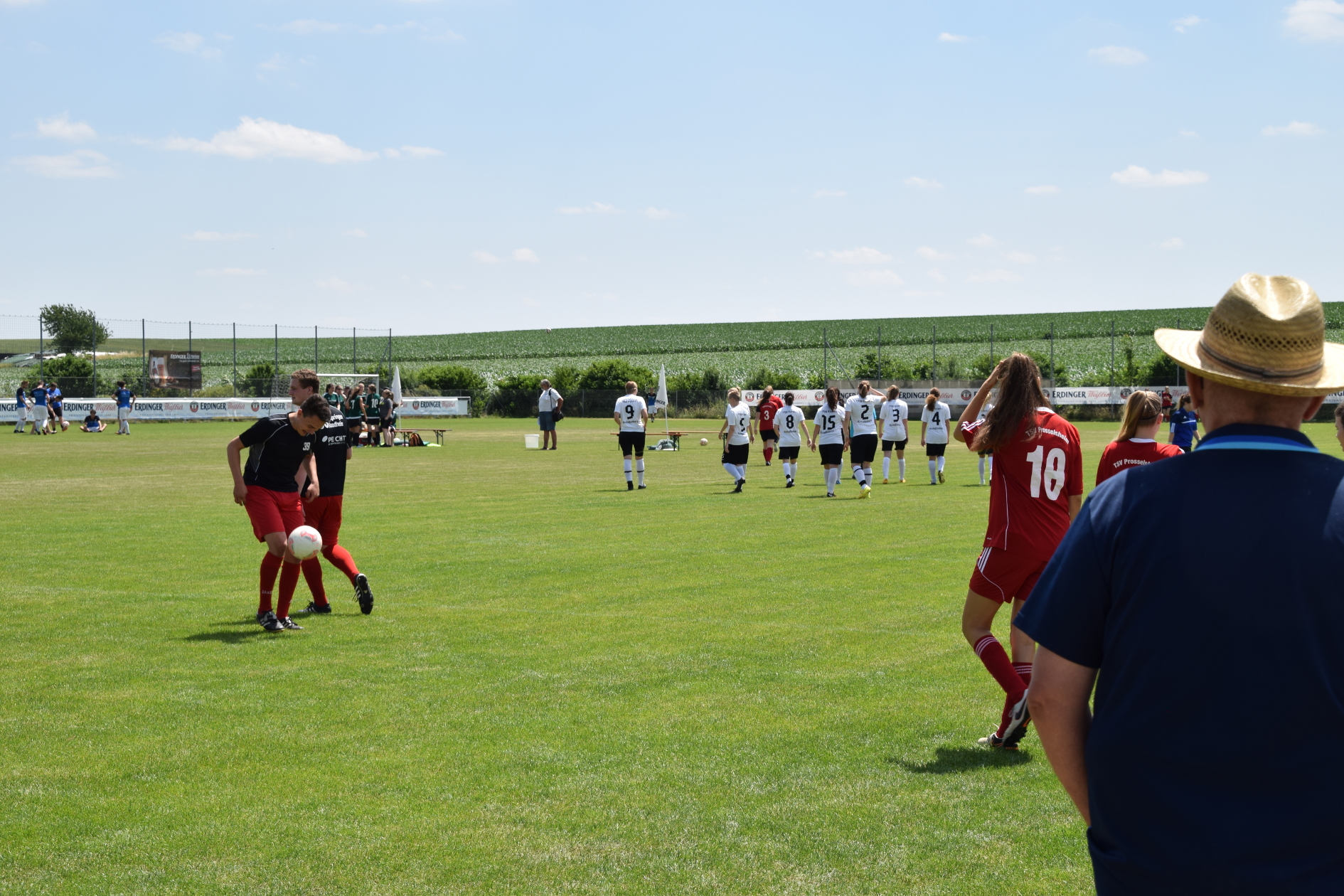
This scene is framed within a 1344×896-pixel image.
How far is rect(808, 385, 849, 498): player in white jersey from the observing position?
21.1 m

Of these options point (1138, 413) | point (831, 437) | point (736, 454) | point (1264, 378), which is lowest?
point (736, 454)

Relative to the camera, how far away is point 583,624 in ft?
31.8

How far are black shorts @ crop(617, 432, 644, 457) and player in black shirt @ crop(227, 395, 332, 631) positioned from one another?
12.4 m

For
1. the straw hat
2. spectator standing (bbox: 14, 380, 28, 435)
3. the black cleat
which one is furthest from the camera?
spectator standing (bbox: 14, 380, 28, 435)

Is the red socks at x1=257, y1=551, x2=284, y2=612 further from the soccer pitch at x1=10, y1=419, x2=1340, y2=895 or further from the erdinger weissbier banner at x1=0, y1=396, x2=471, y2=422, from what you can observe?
the erdinger weissbier banner at x1=0, y1=396, x2=471, y2=422

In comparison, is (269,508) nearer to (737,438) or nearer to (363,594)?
(363,594)

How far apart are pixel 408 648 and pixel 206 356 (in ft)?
186

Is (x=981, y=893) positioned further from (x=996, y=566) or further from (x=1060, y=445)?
(x=1060, y=445)

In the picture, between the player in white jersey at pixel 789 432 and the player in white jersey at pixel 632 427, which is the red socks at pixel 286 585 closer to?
the player in white jersey at pixel 632 427

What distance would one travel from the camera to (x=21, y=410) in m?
44.3

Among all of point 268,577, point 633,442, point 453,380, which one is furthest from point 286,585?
point 453,380

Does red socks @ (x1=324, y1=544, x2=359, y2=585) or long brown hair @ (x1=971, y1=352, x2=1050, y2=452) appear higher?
long brown hair @ (x1=971, y1=352, x2=1050, y2=452)

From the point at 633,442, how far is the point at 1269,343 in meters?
20.0

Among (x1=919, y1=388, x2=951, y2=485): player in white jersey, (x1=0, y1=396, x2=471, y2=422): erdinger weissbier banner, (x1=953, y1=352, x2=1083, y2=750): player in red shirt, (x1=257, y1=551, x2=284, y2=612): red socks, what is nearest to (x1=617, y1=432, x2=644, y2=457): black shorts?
(x1=919, y1=388, x2=951, y2=485): player in white jersey
